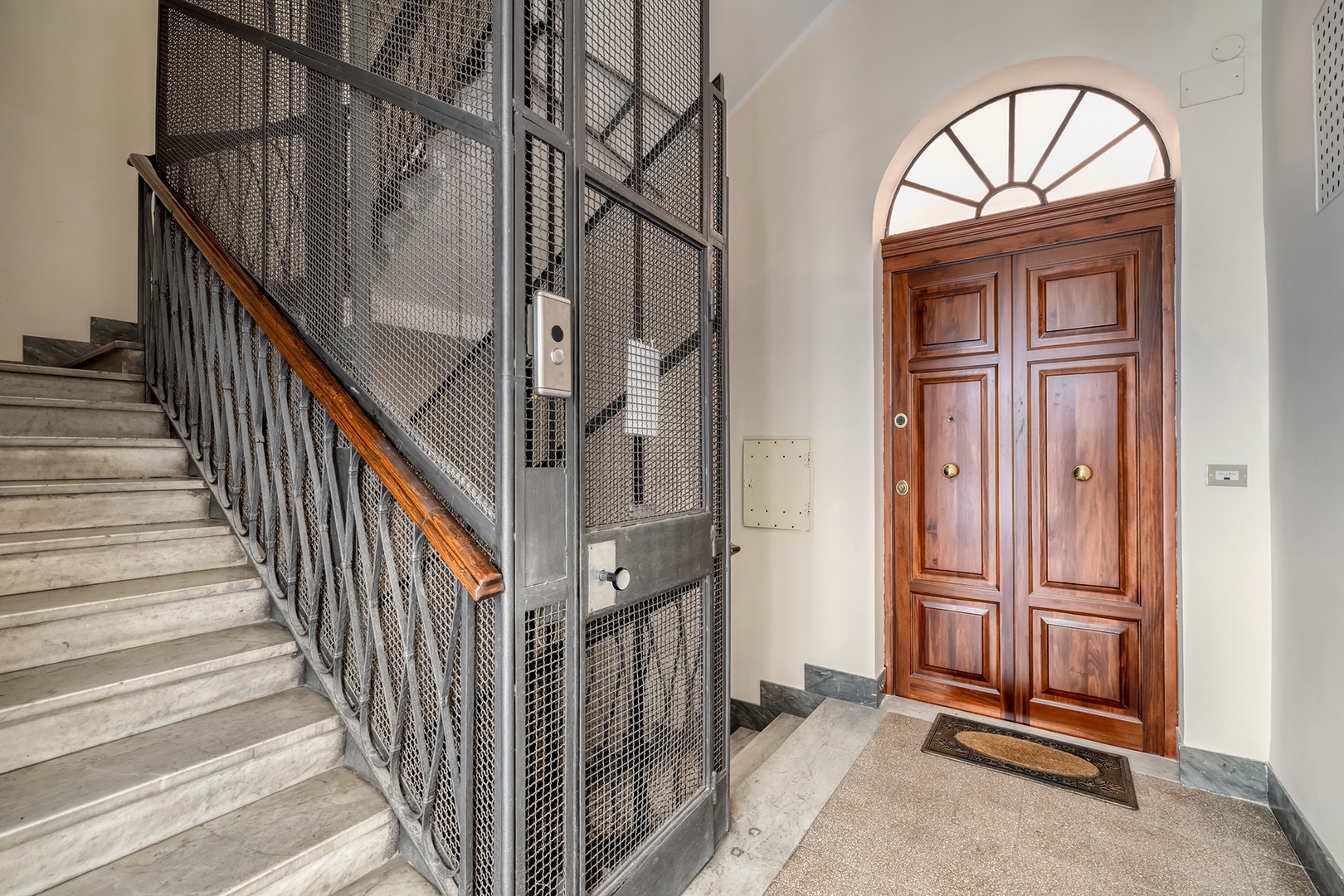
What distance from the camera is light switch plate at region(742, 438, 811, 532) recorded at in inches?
121

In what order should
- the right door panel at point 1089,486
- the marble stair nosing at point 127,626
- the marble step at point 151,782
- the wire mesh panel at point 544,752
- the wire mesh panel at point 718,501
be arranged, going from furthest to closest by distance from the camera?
the right door panel at point 1089,486 → the wire mesh panel at point 718,501 → the marble stair nosing at point 127,626 → the wire mesh panel at point 544,752 → the marble step at point 151,782

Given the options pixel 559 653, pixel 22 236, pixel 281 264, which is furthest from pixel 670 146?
pixel 22 236

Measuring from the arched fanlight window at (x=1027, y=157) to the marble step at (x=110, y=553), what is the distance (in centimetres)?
318

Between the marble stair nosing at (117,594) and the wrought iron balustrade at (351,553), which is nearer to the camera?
the wrought iron balustrade at (351,553)

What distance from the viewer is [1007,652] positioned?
2.74m

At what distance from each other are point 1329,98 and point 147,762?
3.50m

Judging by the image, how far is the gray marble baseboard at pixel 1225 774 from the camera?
6.93ft

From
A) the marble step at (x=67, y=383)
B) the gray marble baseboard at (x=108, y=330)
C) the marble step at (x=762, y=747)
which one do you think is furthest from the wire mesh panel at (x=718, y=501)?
the gray marble baseboard at (x=108, y=330)

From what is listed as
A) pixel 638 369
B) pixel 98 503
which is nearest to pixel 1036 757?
pixel 638 369

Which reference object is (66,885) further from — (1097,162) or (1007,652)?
(1097,162)

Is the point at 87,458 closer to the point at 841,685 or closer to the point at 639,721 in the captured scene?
the point at 639,721

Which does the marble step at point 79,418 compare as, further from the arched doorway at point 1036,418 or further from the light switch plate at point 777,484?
the arched doorway at point 1036,418

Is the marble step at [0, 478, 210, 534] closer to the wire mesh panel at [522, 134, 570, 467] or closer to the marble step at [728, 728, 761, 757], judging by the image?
A: the wire mesh panel at [522, 134, 570, 467]

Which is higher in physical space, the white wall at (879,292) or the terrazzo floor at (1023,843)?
the white wall at (879,292)
